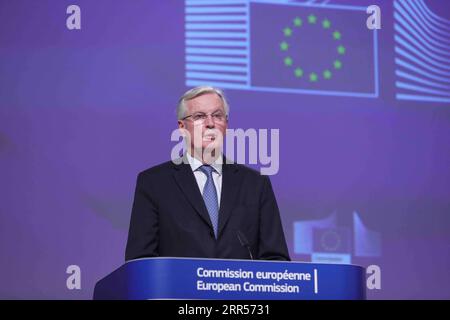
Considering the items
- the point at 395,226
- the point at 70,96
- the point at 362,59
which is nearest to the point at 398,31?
the point at 362,59

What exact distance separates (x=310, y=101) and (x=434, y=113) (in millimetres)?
737

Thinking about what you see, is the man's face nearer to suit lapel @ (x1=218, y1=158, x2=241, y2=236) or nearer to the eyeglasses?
the eyeglasses

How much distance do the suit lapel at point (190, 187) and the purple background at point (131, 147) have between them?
1034mm

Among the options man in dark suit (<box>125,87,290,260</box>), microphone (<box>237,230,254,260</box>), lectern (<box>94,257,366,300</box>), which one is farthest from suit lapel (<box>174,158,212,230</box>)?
lectern (<box>94,257,366,300</box>)

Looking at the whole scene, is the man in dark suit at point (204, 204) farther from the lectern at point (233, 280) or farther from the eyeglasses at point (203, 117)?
the lectern at point (233, 280)

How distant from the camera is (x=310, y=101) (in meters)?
4.98

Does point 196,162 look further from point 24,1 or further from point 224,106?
point 24,1

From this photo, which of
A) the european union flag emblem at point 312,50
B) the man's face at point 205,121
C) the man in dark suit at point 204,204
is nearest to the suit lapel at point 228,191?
the man in dark suit at point 204,204

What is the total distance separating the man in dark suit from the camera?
3.45 metres

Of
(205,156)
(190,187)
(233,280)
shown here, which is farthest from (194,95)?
(233,280)

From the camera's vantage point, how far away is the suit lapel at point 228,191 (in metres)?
3.49

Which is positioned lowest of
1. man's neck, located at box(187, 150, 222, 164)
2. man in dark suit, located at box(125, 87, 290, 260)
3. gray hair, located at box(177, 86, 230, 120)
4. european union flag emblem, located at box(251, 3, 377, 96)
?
→ man in dark suit, located at box(125, 87, 290, 260)

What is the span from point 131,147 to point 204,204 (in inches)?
49.4

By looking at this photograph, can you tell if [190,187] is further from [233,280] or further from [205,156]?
[233,280]
